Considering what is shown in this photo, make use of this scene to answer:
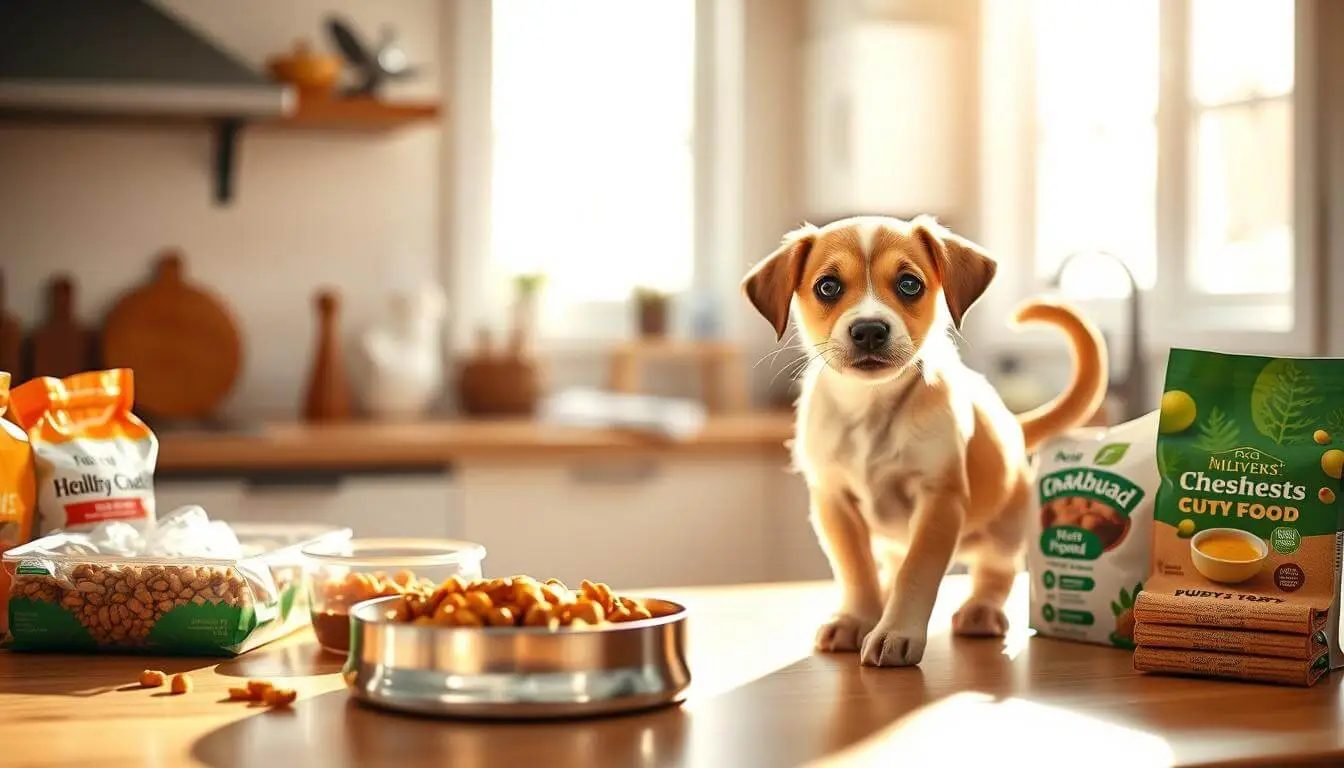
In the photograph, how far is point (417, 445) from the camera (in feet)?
10.2

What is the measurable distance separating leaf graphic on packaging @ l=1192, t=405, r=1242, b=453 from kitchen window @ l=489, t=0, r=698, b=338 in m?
2.84

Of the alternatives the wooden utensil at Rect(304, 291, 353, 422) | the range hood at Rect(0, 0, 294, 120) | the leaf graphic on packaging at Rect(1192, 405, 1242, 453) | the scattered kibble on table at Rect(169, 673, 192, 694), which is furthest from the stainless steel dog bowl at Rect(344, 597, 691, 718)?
the wooden utensil at Rect(304, 291, 353, 422)

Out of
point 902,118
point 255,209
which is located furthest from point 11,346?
point 902,118

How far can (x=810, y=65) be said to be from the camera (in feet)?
13.2

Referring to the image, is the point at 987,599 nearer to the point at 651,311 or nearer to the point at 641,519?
the point at 641,519

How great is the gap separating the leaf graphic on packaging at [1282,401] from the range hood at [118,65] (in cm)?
254

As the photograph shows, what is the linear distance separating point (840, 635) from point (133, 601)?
0.59 m

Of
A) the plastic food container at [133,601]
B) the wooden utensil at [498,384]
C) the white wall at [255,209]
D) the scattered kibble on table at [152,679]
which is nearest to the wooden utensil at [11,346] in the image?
the white wall at [255,209]

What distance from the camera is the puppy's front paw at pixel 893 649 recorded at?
1215 millimetres

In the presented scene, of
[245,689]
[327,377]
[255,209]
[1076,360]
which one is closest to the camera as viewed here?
[245,689]

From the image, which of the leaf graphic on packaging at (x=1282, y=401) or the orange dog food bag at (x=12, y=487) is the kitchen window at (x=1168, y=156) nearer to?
the leaf graphic on packaging at (x=1282, y=401)

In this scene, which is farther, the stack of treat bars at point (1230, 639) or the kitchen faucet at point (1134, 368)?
the kitchen faucet at point (1134, 368)

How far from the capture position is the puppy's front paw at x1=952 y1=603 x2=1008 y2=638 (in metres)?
1.37

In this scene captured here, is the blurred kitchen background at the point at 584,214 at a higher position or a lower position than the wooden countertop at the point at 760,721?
higher
